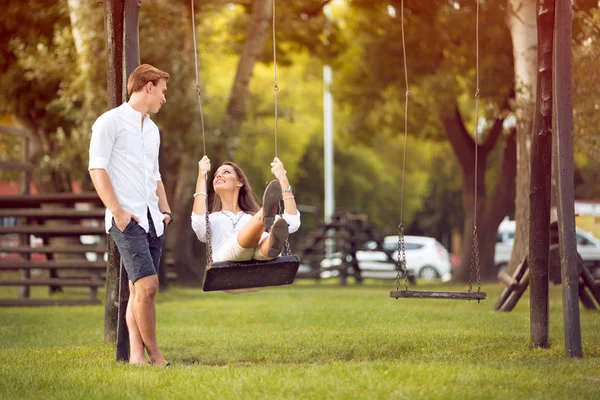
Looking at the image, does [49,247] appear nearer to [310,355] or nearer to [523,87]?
[523,87]

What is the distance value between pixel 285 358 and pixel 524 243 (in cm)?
A: 1096

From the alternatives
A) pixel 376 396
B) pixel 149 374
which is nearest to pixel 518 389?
pixel 376 396

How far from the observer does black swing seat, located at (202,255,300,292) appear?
871 centimetres

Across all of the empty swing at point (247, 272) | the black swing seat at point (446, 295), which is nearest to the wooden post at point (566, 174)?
the black swing seat at point (446, 295)

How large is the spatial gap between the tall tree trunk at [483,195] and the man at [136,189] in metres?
20.7

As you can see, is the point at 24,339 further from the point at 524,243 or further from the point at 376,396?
the point at 524,243

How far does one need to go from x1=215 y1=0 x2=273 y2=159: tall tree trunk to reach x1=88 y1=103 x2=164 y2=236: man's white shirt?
16.5m

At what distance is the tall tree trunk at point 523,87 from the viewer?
1956 cm

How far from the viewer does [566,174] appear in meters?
9.09

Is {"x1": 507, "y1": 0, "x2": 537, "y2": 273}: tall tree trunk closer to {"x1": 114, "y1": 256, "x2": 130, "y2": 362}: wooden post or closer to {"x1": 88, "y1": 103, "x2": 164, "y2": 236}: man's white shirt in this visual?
{"x1": 114, "y1": 256, "x2": 130, "y2": 362}: wooden post

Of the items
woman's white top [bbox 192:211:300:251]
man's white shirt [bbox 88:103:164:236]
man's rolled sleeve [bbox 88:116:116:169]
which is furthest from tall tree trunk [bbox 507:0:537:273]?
man's rolled sleeve [bbox 88:116:116:169]

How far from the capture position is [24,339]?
11.6 metres

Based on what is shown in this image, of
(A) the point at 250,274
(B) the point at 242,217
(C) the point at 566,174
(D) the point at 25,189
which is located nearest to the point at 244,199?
(B) the point at 242,217

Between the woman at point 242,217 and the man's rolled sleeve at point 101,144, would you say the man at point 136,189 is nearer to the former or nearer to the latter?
the man's rolled sleeve at point 101,144
